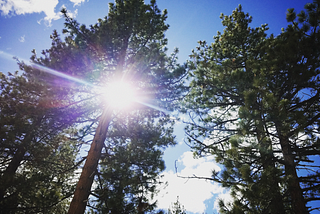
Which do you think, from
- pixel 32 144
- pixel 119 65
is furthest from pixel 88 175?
pixel 119 65

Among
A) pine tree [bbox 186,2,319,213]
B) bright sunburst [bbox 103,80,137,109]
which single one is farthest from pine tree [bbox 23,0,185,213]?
pine tree [bbox 186,2,319,213]

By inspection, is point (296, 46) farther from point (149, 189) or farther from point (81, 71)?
point (81, 71)

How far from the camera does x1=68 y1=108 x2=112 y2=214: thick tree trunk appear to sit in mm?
3988

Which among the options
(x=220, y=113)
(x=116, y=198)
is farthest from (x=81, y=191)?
(x=220, y=113)

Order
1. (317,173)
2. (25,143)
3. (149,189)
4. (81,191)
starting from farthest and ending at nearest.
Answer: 1. (25,143)
2. (149,189)
3. (81,191)
4. (317,173)

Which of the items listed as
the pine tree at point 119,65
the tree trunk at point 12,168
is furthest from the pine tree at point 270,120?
the tree trunk at point 12,168

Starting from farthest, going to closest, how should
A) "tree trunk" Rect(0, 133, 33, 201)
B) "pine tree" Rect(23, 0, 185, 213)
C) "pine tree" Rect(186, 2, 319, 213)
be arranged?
"pine tree" Rect(23, 0, 185, 213), "tree trunk" Rect(0, 133, 33, 201), "pine tree" Rect(186, 2, 319, 213)

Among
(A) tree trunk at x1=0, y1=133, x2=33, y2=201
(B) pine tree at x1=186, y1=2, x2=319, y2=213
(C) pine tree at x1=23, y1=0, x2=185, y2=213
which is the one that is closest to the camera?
(B) pine tree at x1=186, y1=2, x2=319, y2=213

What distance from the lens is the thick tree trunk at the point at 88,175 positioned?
399cm

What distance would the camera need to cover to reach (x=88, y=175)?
4.52 metres

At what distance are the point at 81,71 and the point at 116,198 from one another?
5.19m

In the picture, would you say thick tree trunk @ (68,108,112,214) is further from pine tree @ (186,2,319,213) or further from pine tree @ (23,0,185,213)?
pine tree @ (186,2,319,213)

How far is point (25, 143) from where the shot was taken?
19.9 feet

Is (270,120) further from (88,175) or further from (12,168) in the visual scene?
(12,168)
